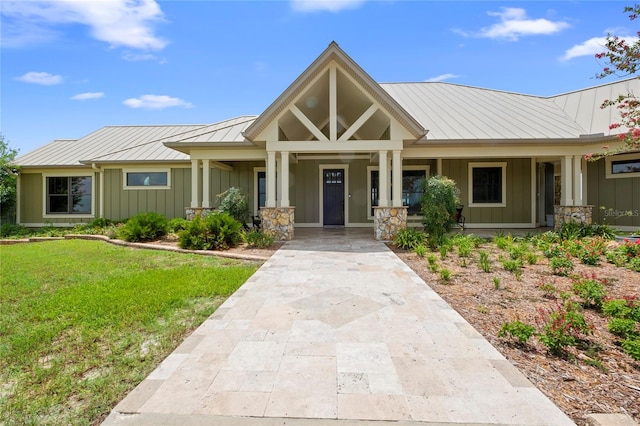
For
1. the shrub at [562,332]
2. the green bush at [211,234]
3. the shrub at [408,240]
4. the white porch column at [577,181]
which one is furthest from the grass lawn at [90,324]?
the white porch column at [577,181]

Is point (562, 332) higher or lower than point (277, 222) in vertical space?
lower

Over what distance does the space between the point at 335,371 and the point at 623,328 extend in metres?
2.82

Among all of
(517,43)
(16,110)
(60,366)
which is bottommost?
(60,366)

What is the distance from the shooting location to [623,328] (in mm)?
2926

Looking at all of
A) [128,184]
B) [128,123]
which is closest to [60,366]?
[128,184]

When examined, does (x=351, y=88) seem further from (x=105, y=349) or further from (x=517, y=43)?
(x=105, y=349)

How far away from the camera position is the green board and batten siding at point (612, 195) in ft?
33.1

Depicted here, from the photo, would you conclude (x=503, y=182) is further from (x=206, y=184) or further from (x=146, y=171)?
(x=146, y=171)

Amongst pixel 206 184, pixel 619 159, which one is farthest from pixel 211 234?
pixel 619 159

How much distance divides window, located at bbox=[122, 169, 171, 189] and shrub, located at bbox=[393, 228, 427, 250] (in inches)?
374

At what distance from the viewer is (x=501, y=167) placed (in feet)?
38.5

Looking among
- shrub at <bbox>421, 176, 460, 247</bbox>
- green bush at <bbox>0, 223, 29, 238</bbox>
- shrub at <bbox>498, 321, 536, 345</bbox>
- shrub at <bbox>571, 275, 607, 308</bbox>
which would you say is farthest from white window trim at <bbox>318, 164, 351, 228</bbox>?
green bush at <bbox>0, 223, 29, 238</bbox>

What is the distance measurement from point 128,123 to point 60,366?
1823 cm

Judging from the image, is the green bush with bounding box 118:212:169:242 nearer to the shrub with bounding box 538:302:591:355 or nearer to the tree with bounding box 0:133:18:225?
the tree with bounding box 0:133:18:225
